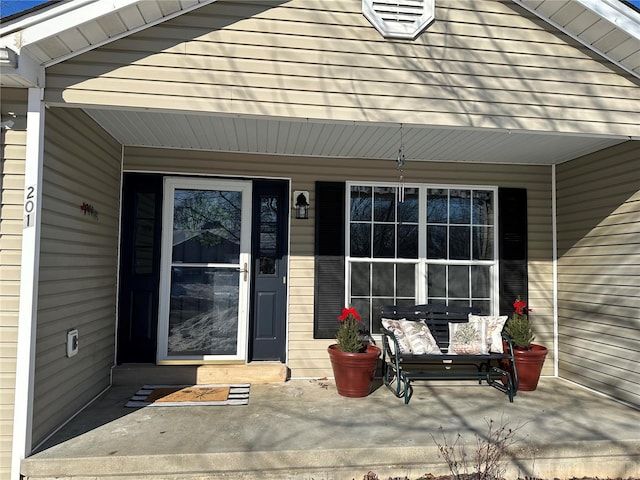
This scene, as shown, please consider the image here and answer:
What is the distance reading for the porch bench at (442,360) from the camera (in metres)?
3.76

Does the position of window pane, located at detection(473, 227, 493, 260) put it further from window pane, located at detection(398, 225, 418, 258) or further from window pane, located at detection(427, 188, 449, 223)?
window pane, located at detection(398, 225, 418, 258)

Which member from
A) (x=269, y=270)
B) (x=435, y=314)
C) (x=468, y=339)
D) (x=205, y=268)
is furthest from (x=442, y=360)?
(x=205, y=268)

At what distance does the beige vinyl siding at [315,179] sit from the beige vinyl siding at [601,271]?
169 millimetres

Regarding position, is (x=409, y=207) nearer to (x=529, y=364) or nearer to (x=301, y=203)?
(x=301, y=203)

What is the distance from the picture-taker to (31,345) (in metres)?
2.56

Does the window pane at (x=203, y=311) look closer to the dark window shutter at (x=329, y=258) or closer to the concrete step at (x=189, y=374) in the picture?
the concrete step at (x=189, y=374)

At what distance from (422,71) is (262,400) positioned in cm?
298

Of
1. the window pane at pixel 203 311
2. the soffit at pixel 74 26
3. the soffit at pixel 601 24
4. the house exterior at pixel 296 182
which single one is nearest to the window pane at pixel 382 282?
the house exterior at pixel 296 182

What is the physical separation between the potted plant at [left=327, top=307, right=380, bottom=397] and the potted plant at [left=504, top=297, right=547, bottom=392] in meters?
1.38

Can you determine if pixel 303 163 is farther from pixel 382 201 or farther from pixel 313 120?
pixel 313 120

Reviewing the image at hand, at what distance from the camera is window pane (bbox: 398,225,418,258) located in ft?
15.1

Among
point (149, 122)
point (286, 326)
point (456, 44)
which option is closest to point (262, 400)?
point (286, 326)

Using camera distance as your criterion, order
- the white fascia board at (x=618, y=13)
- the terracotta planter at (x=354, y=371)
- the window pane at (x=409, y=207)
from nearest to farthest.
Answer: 1. the white fascia board at (x=618, y=13)
2. the terracotta planter at (x=354, y=371)
3. the window pane at (x=409, y=207)

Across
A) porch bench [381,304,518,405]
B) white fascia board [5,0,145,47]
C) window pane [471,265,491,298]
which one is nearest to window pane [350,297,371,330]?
porch bench [381,304,518,405]
